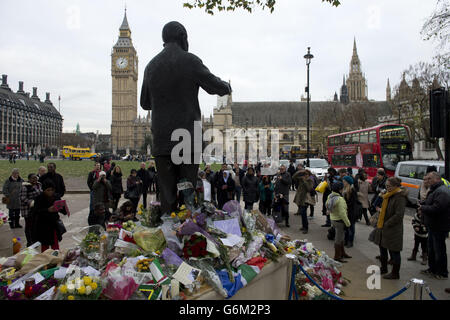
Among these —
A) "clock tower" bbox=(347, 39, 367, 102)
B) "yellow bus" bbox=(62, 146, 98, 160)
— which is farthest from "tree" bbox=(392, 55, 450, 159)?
"clock tower" bbox=(347, 39, 367, 102)

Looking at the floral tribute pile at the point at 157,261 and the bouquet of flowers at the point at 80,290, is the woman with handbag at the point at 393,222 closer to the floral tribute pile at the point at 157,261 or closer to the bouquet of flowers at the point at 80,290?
the floral tribute pile at the point at 157,261

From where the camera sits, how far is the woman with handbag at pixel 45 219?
16.7 feet

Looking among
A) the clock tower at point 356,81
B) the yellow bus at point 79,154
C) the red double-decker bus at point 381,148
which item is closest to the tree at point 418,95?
the red double-decker bus at point 381,148

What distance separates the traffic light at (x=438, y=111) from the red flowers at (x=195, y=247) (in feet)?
18.9

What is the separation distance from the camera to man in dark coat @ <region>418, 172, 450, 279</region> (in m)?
4.89

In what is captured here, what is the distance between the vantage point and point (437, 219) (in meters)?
5.00

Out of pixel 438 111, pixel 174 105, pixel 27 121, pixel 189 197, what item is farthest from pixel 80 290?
pixel 27 121

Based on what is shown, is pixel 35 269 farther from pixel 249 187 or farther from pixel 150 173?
pixel 150 173

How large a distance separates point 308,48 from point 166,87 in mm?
18117

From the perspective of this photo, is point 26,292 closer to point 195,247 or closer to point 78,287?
point 78,287

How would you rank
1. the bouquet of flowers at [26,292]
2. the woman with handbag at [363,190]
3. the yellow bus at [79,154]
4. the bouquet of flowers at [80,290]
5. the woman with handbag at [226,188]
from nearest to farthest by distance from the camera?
the bouquet of flowers at [80,290], the bouquet of flowers at [26,292], the woman with handbag at [363,190], the woman with handbag at [226,188], the yellow bus at [79,154]

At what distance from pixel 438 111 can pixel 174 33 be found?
19.1 feet

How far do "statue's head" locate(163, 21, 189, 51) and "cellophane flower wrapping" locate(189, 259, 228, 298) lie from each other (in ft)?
8.34

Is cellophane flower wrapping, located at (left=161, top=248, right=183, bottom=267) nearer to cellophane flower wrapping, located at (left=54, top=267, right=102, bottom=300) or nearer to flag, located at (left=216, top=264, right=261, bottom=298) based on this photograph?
flag, located at (left=216, top=264, right=261, bottom=298)
